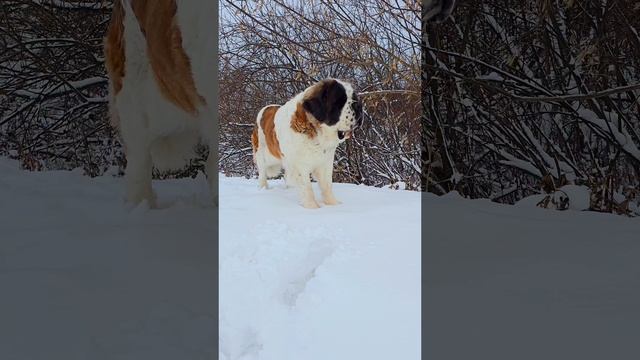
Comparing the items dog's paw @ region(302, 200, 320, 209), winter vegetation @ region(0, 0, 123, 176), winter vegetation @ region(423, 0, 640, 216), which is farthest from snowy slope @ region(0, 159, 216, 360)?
winter vegetation @ region(0, 0, 123, 176)

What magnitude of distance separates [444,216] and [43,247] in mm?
1405

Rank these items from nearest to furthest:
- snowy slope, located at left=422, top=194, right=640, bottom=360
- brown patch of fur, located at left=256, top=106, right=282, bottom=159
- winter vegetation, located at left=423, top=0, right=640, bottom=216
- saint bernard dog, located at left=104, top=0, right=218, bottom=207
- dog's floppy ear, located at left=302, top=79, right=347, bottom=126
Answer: snowy slope, located at left=422, top=194, right=640, bottom=360, saint bernard dog, located at left=104, top=0, right=218, bottom=207, dog's floppy ear, located at left=302, top=79, right=347, bottom=126, brown patch of fur, located at left=256, top=106, right=282, bottom=159, winter vegetation, located at left=423, top=0, right=640, bottom=216

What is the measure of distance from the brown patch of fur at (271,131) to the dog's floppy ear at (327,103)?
1.09 ft

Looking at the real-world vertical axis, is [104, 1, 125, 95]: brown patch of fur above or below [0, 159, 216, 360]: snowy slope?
above

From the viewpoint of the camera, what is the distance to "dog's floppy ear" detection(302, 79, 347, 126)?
2.34 metres

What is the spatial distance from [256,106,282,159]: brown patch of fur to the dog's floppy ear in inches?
13.1

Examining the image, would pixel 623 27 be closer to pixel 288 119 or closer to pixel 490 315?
pixel 288 119

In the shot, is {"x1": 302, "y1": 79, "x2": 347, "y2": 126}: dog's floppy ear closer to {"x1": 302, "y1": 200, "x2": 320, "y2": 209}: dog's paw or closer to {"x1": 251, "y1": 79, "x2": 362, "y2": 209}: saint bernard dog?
{"x1": 251, "y1": 79, "x2": 362, "y2": 209}: saint bernard dog

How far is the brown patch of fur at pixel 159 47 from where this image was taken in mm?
2141

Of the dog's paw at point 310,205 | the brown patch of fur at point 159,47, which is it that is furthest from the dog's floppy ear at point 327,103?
the brown patch of fur at point 159,47

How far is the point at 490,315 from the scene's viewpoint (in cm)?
106

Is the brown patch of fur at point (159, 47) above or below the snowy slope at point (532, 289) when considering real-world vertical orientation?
above

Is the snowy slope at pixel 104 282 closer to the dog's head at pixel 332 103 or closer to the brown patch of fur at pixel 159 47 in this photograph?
the brown patch of fur at pixel 159 47

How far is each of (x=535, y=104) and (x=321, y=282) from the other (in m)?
2.34
